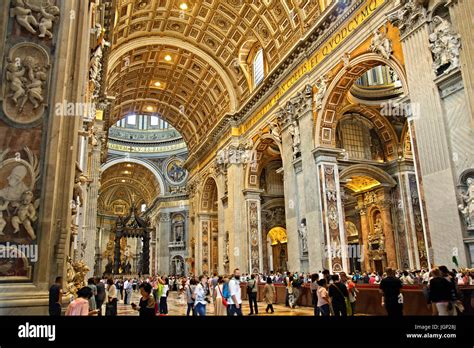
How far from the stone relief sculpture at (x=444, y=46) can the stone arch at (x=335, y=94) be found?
2531 mm

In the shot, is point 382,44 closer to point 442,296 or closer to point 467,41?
point 467,41

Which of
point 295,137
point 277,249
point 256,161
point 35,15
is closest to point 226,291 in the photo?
point 35,15

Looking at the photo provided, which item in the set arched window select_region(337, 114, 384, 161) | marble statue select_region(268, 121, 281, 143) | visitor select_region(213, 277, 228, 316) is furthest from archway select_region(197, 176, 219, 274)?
visitor select_region(213, 277, 228, 316)

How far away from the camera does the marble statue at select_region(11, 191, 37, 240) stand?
4781 millimetres

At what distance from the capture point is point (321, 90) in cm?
1330

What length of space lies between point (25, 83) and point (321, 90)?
33.2 feet

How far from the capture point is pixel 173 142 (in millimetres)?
39469

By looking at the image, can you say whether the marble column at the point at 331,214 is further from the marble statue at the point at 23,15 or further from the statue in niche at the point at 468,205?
the marble statue at the point at 23,15

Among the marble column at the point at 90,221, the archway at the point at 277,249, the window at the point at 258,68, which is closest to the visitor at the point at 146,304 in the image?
the marble column at the point at 90,221

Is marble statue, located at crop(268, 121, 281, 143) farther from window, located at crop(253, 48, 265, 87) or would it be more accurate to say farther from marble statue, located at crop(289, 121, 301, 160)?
window, located at crop(253, 48, 265, 87)

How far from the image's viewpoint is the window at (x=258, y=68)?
18.8 m

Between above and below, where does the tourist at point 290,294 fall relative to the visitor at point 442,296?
below

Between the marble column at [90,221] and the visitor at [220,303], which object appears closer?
the visitor at [220,303]

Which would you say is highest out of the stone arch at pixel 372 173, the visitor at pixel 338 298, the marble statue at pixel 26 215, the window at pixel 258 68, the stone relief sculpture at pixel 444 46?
the window at pixel 258 68
